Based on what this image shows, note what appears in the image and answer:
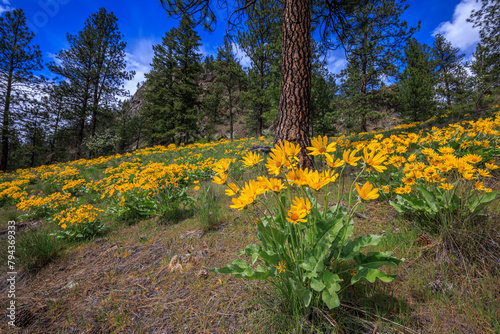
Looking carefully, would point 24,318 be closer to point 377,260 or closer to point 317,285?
point 317,285

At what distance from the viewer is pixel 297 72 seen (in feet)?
9.15

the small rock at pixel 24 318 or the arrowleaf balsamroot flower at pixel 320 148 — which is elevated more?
the arrowleaf balsamroot flower at pixel 320 148

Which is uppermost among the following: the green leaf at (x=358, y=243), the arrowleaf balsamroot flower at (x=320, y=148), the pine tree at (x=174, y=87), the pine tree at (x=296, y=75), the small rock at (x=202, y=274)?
the pine tree at (x=174, y=87)

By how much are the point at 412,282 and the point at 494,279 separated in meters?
0.45

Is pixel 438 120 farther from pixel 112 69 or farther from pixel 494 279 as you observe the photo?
pixel 112 69

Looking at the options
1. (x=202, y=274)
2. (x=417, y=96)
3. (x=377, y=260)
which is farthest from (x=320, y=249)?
(x=417, y=96)

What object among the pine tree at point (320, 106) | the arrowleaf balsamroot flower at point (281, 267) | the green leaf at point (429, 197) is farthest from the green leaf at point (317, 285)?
the pine tree at point (320, 106)

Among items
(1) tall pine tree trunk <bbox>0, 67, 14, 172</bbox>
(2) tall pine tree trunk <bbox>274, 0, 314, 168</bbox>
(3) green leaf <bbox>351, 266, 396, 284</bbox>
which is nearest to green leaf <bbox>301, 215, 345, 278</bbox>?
(3) green leaf <bbox>351, 266, 396, 284</bbox>

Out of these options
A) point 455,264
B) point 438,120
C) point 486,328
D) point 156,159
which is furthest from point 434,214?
point 156,159

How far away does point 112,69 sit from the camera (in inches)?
585

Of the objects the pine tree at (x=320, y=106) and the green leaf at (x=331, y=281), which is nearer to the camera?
the green leaf at (x=331, y=281)

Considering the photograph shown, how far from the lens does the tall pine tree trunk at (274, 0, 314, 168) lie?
9.04 ft

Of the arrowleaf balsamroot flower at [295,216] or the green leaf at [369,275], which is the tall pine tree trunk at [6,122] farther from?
the green leaf at [369,275]

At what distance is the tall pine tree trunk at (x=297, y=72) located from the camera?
2.75m
